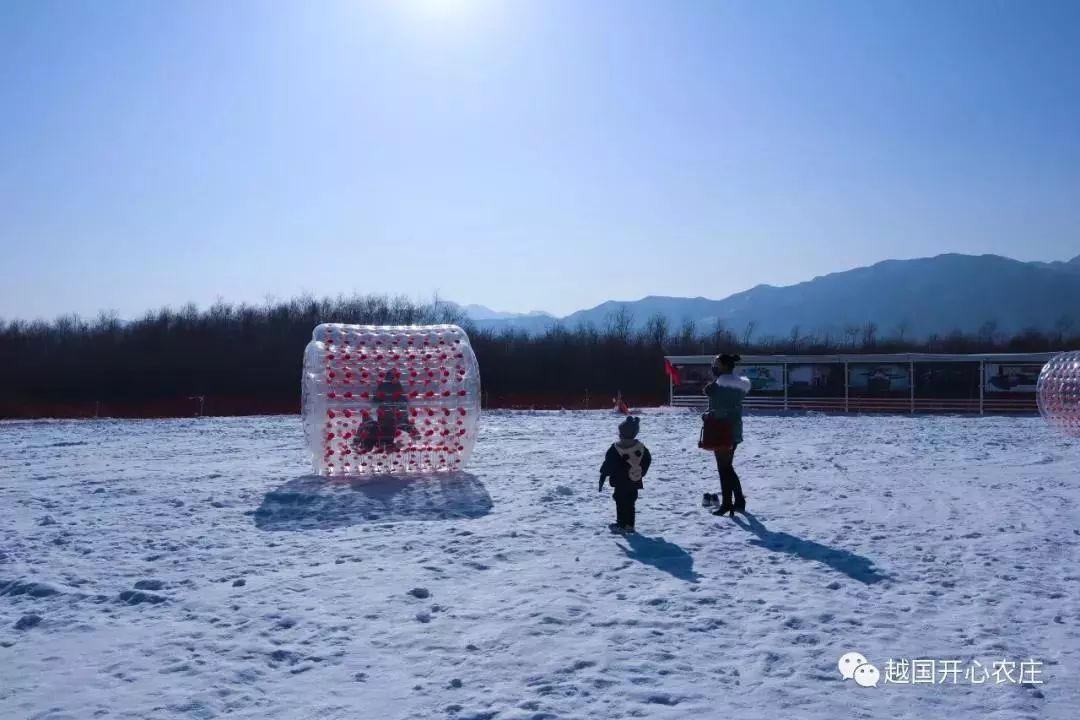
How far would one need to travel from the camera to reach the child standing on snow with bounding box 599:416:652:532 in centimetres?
884

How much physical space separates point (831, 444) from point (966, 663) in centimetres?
1289

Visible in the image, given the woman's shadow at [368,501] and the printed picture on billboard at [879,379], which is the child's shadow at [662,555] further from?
the printed picture on billboard at [879,379]

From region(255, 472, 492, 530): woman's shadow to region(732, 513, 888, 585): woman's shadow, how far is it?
317 centimetres

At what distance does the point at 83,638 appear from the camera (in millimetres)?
5758

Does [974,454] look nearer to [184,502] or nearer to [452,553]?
[452,553]

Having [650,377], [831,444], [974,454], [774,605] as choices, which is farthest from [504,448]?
[650,377]

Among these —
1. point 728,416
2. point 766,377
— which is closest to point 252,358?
point 766,377

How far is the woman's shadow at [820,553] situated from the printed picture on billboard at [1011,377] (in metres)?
23.1

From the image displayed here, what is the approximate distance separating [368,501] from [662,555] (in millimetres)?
4450

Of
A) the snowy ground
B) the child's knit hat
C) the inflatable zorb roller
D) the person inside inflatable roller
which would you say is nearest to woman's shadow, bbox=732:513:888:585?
the snowy ground

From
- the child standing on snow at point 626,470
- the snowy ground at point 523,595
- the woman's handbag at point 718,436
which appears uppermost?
the woman's handbag at point 718,436

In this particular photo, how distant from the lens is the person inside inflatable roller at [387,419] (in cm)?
1238

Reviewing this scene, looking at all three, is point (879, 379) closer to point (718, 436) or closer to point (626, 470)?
point (718, 436)

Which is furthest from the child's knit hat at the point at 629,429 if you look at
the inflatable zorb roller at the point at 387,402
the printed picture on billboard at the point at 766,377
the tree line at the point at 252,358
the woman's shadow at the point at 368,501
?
the tree line at the point at 252,358
